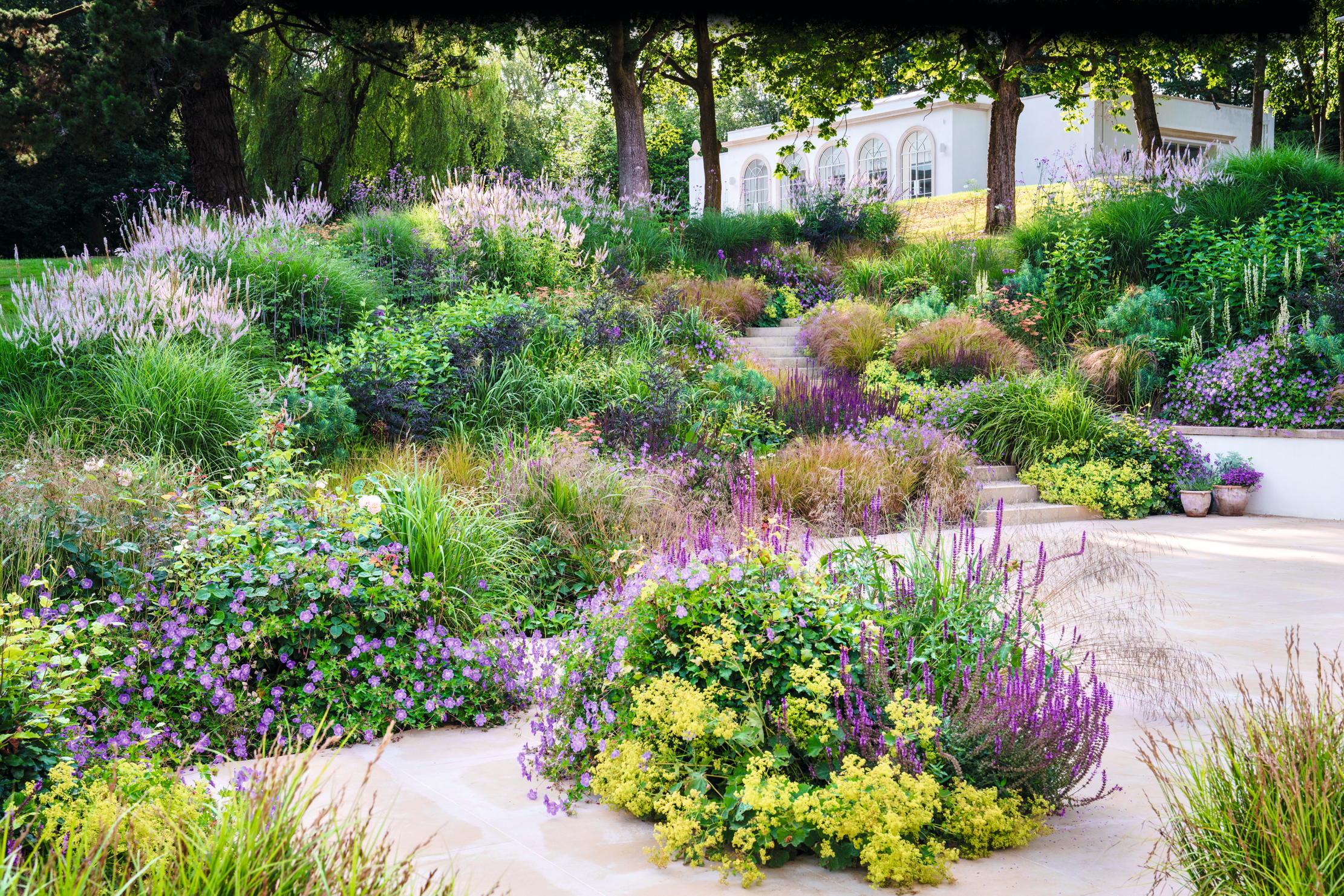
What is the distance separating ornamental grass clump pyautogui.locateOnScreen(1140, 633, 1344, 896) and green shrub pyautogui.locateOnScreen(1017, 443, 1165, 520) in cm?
643

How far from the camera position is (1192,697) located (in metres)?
3.61

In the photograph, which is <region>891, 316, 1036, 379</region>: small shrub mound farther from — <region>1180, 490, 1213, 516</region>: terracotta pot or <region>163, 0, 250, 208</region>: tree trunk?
<region>163, 0, 250, 208</region>: tree trunk

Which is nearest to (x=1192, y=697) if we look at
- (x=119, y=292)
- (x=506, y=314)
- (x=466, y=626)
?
(x=466, y=626)

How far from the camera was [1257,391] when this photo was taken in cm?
912

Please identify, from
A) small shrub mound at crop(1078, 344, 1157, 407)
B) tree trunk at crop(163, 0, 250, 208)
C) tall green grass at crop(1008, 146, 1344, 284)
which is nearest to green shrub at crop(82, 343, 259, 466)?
tree trunk at crop(163, 0, 250, 208)

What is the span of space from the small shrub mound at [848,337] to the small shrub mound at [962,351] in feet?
1.13

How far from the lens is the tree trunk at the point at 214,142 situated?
42.3 feet

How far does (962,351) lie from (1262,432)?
265cm

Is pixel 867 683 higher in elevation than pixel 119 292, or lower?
lower

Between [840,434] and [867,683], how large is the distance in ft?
19.7

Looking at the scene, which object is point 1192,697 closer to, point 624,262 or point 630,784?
point 630,784

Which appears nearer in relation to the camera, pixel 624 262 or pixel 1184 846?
pixel 1184 846

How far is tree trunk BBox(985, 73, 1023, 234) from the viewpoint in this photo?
608 inches

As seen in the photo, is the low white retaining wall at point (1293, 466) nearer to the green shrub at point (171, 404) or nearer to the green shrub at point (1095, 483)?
the green shrub at point (1095, 483)
